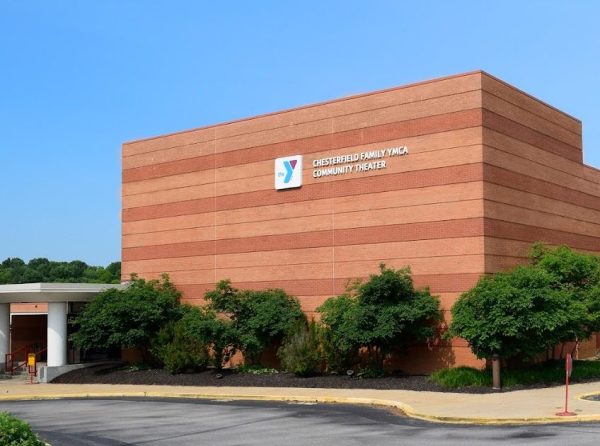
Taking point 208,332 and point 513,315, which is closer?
point 513,315

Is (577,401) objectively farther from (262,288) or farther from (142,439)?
(262,288)

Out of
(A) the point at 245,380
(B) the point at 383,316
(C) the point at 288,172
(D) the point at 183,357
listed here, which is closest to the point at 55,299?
(D) the point at 183,357

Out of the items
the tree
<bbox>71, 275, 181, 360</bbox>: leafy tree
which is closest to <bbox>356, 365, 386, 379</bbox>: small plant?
the tree

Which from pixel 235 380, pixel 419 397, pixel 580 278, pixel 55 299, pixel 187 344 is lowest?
pixel 235 380

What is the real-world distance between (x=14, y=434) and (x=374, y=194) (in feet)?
78.4

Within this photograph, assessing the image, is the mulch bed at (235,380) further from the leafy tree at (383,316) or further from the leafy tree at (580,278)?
the leafy tree at (580,278)

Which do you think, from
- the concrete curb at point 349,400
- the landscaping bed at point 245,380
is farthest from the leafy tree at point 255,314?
the concrete curb at point 349,400

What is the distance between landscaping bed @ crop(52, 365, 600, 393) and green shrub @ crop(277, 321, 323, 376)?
1.50 ft

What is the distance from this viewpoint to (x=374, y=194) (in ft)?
112

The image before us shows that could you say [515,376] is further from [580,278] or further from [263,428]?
[263,428]

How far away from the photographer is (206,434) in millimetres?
18469

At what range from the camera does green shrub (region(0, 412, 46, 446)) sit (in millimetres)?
11845

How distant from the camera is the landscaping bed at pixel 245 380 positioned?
94.0ft

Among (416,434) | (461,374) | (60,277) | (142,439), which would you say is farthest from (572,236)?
(60,277)
